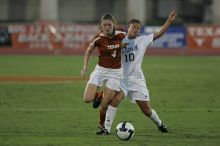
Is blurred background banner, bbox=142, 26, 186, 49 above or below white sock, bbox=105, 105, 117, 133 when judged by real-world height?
below

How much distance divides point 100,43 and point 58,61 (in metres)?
22.7

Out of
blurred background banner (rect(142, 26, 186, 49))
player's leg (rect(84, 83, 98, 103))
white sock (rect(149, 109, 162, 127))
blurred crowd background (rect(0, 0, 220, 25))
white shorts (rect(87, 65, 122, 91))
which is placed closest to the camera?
player's leg (rect(84, 83, 98, 103))

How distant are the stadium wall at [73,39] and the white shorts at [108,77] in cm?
2745

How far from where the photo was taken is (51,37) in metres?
40.2

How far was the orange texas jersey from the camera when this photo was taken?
12555mm

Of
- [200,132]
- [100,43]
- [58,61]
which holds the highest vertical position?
[100,43]

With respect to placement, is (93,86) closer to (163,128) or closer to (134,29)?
(134,29)

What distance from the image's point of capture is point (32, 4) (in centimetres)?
6025

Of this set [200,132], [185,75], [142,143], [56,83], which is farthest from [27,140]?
[185,75]

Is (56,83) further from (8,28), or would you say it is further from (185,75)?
(8,28)

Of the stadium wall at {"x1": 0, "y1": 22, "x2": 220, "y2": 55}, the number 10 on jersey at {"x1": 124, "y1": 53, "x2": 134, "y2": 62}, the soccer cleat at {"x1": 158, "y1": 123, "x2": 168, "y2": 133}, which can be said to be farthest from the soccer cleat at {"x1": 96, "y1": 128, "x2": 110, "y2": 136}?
the stadium wall at {"x1": 0, "y1": 22, "x2": 220, "y2": 55}

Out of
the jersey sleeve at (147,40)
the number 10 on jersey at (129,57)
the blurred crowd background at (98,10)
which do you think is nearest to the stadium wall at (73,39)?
the blurred crowd background at (98,10)

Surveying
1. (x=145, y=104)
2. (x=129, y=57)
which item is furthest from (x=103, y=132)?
(x=129, y=57)

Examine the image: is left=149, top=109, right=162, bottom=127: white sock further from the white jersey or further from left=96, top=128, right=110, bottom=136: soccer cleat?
left=96, top=128, right=110, bottom=136: soccer cleat
